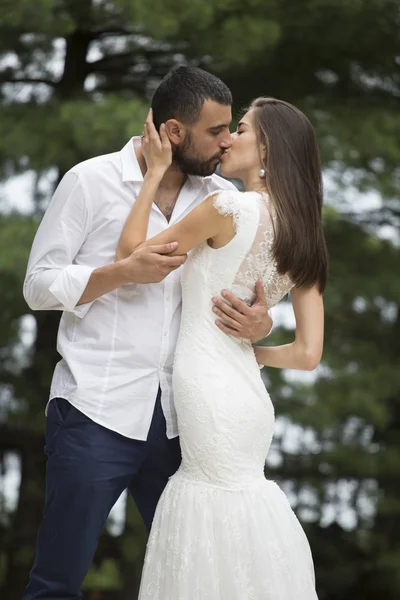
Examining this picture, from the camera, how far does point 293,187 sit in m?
2.48

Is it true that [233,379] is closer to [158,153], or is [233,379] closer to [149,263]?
[149,263]

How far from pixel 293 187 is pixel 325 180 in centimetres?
435

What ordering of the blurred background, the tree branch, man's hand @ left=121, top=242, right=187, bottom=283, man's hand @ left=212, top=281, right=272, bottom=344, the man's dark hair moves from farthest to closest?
the tree branch
the blurred background
the man's dark hair
man's hand @ left=212, top=281, right=272, bottom=344
man's hand @ left=121, top=242, right=187, bottom=283

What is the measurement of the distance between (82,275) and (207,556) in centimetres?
73

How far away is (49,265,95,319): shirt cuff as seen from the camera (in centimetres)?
240

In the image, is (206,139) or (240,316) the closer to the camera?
(240,316)

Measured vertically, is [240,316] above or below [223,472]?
above

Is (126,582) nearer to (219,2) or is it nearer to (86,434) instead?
(219,2)

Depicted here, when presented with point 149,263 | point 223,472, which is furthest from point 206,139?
point 223,472

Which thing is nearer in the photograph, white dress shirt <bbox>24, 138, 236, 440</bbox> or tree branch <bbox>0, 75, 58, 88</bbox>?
white dress shirt <bbox>24, 138, 236, 440</bbox>

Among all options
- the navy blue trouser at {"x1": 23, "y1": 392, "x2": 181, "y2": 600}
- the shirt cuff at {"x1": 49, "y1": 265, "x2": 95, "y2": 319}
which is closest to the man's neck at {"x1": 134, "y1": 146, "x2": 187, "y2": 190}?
the shirt cuff at {"x1": 49, "y1": 265, "x2": 95, "y2": 319}

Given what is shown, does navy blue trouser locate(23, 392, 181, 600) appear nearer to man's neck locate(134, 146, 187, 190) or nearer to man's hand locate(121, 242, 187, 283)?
man's hand locate(121, 242, 187, 283)

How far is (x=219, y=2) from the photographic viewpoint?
5.65 metres

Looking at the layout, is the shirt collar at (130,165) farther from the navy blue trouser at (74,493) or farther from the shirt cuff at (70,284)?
the navy blue trouser at (74,493)
